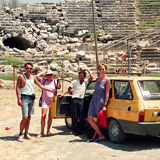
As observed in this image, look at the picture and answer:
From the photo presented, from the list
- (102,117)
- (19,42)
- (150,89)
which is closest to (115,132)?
(102,117)

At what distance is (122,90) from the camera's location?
7.87m

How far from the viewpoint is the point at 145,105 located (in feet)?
23.4

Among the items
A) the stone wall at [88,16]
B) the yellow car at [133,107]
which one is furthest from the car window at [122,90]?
the stone wall at [88,16]

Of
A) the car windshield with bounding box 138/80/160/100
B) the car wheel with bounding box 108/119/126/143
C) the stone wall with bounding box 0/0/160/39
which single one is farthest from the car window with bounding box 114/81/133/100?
the stone wall with bounding box 0/0/160/39

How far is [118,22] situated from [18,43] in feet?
28.7

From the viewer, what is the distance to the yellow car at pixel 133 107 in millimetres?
7098

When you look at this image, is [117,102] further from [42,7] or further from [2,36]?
[42,7]

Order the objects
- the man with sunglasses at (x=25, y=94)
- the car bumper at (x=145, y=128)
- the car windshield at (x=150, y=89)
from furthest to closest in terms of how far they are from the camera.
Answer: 1. the man with sunglasses at (x=25, y=94)
2. the car windshield at (x=150, y=89)
3. the car bumper at (x=145, y=128)

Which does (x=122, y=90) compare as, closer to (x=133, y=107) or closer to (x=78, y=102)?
(x=133, y=107)

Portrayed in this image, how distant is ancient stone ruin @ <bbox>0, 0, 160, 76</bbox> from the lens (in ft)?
82.8

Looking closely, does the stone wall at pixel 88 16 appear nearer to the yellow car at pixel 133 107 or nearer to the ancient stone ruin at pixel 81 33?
the ancient stone ruin at pixel 81 33

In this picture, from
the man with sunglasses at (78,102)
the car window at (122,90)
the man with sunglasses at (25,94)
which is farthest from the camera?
the man with sunglasses at (78,102)

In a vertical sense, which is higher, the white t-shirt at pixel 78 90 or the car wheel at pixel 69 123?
the white t-shirt at pixel 78 90

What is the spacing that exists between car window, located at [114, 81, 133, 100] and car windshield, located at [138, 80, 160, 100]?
0.27 meters
